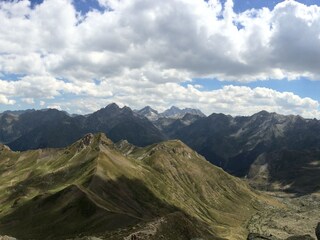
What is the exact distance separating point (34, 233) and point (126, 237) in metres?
88.9

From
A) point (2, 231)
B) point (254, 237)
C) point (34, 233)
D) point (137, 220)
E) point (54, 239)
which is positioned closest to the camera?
point (254, 237)

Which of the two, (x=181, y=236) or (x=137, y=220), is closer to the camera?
(x=181, y=236)

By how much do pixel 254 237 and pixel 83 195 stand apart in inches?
5070

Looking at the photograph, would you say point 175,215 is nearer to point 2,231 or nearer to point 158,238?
point 158,238

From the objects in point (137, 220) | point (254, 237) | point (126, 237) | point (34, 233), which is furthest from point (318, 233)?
point (34, 233)

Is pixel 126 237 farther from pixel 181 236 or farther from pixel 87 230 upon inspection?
pixel 87 230

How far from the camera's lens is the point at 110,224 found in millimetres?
150125

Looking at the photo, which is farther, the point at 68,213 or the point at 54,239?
the point at 68,213

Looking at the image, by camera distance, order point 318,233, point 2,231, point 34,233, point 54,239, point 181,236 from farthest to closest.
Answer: point 2,231, point 34,233, point 54,239, point 181,236, point 318,233

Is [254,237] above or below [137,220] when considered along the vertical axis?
above

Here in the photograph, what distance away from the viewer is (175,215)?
129 meters

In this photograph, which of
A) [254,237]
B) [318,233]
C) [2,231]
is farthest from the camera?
[2,231]

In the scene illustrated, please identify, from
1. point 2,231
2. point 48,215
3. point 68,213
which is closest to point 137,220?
point 68,213

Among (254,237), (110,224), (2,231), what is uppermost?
(254,237)
